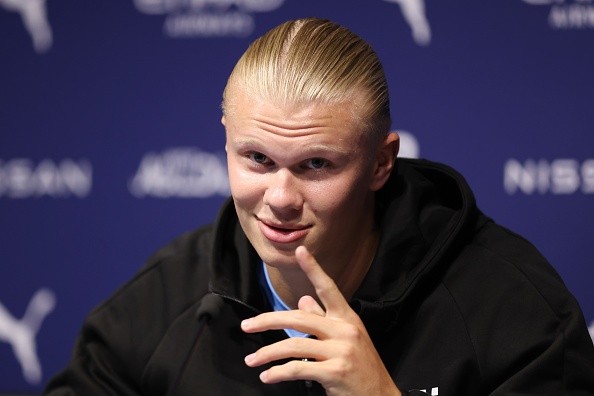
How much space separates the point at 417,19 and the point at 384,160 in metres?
0.71

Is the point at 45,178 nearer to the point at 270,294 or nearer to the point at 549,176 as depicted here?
the point at 270,294

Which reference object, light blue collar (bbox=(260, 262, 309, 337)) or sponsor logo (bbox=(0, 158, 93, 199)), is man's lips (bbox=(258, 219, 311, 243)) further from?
sponsor logo (bbox=(0, 158, 93, 199))

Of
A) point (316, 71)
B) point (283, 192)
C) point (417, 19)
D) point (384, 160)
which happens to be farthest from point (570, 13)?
point (283, 192)

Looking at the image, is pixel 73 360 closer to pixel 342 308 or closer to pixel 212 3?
pixel 342 308

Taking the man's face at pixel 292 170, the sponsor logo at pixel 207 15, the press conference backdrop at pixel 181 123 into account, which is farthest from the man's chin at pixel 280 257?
the sponsor logo at pixel 207 15

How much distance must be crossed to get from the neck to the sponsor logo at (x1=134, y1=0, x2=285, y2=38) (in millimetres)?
798

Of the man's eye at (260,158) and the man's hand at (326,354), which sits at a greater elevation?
the man's eye at (260,158)

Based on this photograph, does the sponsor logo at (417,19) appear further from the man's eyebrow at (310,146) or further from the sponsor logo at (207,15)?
the man's eyebrow at (310,146)

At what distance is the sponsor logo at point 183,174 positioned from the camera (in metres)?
2.12

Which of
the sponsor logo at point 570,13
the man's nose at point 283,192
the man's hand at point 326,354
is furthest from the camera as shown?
the sponsor logo at point 570,13

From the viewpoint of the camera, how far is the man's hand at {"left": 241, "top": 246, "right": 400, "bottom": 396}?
1.13 m

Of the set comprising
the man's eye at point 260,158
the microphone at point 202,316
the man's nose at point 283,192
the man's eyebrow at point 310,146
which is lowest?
the microphone at point 202,316

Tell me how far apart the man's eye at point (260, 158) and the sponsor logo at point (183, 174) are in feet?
2.74

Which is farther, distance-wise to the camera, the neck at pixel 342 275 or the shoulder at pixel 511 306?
the neck at pixel 342 275
